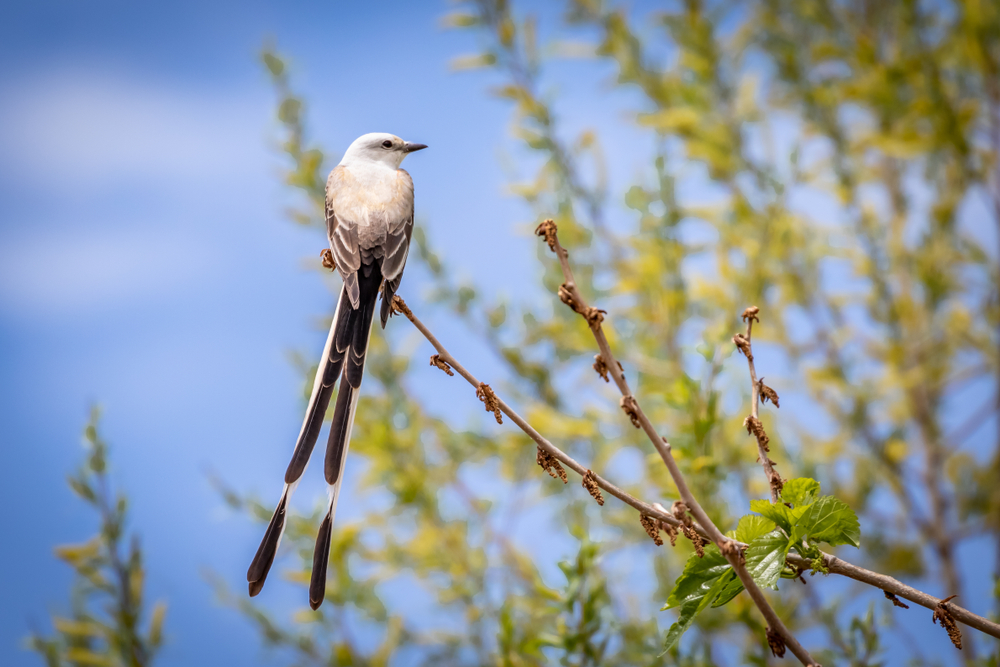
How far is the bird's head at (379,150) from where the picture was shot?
4.57 ft

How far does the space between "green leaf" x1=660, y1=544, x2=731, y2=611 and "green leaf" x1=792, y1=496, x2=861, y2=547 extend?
0.21 ft

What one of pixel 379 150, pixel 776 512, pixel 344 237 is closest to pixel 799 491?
pixel 776 512

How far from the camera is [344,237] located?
1.06 metres

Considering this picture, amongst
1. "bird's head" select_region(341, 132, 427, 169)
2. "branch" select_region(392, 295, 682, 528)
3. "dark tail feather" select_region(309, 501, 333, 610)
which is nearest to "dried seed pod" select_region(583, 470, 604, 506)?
"branch" select_region(392, 295, 682, 528)

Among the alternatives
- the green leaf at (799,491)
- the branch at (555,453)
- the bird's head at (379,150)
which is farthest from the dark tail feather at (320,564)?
the bird's head at (379,150)

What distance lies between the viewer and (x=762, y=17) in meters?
2.44

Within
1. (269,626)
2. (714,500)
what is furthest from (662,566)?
(269,626)

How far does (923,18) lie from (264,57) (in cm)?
195

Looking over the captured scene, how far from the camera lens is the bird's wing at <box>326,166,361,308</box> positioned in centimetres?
96

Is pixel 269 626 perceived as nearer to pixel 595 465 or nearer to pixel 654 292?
pixel 595 465

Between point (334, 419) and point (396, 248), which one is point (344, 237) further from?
point (334, 419)

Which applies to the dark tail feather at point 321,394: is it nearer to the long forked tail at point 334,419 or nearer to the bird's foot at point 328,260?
the long forked tail at point 334,419

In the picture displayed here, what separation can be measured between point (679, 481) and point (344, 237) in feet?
2.32

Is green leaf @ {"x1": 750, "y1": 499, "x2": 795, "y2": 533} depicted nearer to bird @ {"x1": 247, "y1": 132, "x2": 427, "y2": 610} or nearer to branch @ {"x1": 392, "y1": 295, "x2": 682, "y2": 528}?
branch @ {"x1": 392, "y1": 295, "x2": 682, "y2": 528}
